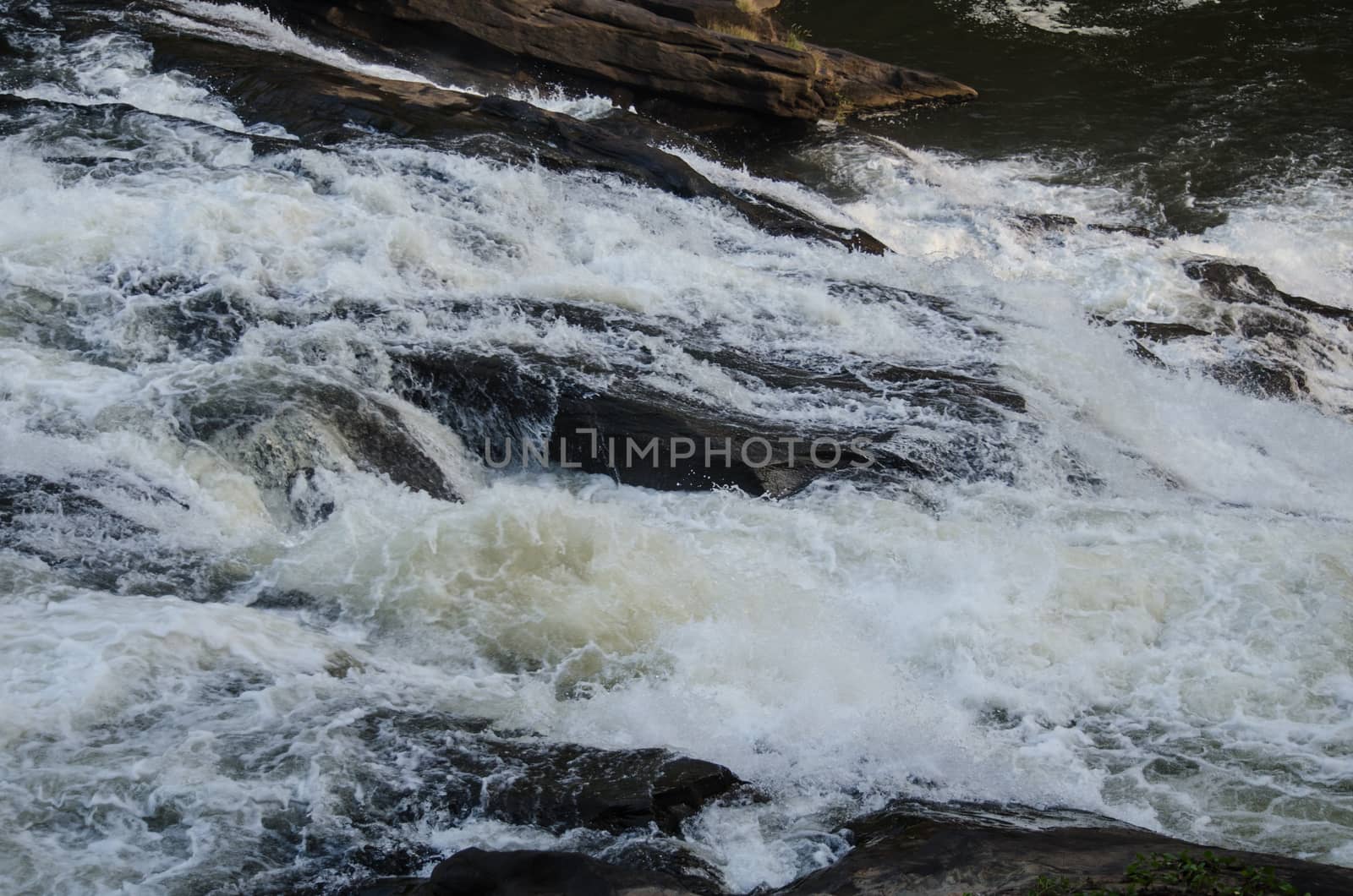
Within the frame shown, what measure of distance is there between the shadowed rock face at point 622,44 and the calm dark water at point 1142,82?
174cm

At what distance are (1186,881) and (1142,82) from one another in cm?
1602

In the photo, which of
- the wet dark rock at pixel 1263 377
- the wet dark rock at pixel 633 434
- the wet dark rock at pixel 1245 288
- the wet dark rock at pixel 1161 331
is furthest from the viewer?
the wet dark rock at pixel 1245 288

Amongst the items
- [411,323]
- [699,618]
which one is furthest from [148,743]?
[411,323]

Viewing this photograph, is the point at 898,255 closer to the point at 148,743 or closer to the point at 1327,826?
the point at 1327,826

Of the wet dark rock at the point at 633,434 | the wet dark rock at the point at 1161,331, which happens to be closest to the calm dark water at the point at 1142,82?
the wet dark rock at the point at 1161,331

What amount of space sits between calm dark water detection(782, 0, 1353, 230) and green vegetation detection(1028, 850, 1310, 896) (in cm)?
1131

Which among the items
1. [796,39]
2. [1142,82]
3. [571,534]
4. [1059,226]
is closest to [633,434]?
[571,534]

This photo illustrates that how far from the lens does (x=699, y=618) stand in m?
6.18

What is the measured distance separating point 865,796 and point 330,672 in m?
2.38

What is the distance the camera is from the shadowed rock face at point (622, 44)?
14312 millimetres

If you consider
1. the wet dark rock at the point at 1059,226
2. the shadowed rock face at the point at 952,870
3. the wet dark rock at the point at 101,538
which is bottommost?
the shadowed rock face at the point at 952,870

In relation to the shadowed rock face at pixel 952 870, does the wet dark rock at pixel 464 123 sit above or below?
above

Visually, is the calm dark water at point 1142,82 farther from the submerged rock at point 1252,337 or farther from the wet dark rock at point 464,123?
the wet dark rock at point 464,123

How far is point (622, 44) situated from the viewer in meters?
14.7
